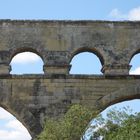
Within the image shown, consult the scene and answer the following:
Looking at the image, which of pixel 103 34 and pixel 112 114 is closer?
pixel 112 114

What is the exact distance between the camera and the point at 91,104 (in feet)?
64.1

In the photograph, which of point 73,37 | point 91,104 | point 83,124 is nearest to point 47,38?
point 73,37

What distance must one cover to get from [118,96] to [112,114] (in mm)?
2939

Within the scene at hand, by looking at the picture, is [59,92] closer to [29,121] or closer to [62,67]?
[62,67]

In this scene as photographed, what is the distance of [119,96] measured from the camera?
773 inches

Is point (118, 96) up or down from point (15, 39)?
down

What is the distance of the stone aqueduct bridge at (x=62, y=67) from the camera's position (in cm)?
1952

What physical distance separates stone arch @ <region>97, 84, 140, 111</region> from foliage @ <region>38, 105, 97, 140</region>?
2.25 metres

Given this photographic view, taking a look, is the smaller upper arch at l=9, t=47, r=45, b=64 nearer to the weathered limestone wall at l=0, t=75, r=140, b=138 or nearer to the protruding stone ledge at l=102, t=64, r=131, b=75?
the weathered limestone wall at l=0, t=75, r=140, b=138

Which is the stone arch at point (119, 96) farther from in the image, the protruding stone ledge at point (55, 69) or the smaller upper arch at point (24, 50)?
the smaller upper arch at point (24, 50)

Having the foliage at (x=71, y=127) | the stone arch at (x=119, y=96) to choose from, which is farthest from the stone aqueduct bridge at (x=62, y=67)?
the foliage at (x=71, y=127)

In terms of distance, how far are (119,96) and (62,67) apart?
206 centimetres

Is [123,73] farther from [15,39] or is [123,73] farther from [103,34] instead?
[15,39]

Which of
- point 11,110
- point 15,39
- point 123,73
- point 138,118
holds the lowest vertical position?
point 138,118
